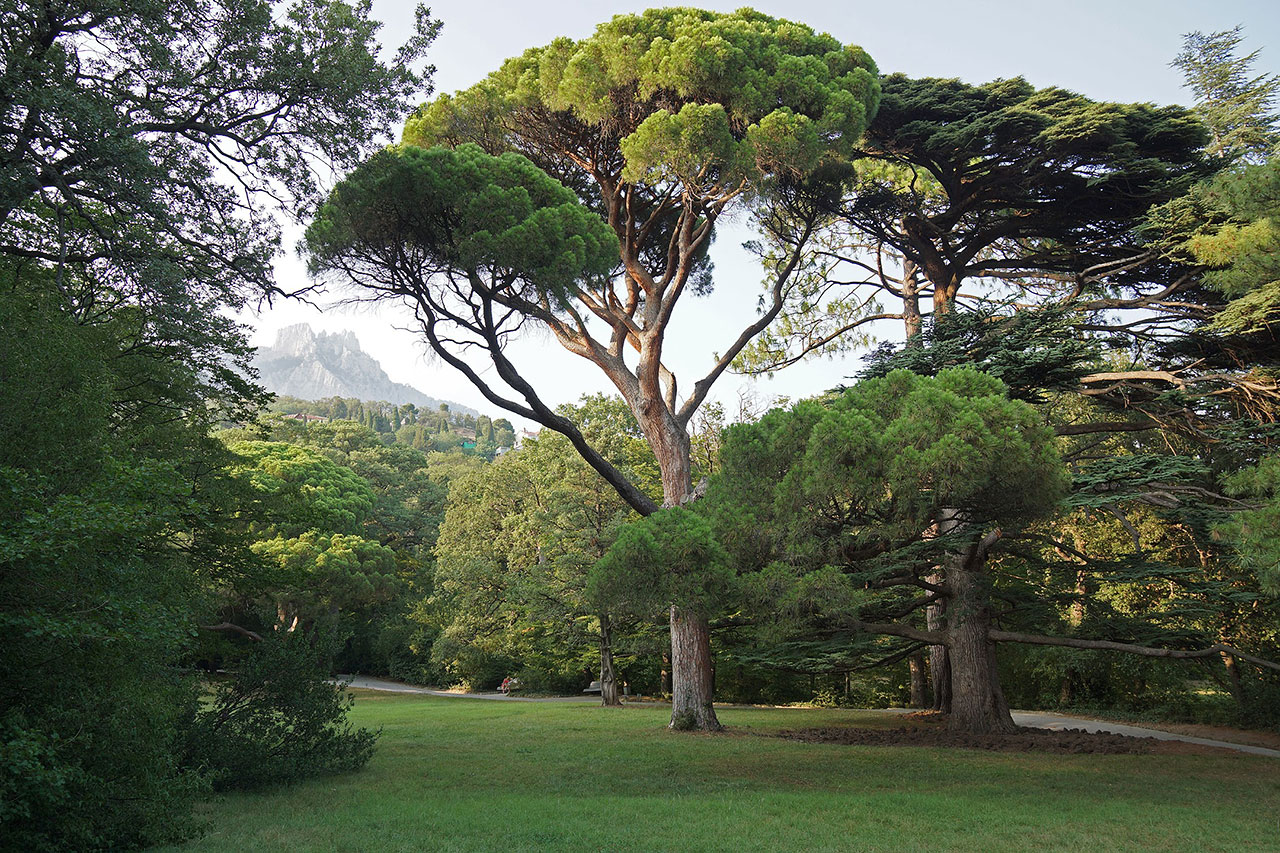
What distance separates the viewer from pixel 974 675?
42.0ft

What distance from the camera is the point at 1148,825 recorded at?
272 inches

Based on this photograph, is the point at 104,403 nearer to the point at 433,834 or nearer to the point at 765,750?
the point at 433,834

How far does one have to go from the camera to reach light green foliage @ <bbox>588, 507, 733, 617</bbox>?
316 inches

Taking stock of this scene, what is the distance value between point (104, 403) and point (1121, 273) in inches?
572

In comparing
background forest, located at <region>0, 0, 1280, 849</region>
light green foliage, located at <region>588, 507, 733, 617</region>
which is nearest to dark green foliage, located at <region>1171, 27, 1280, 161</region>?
background forest, located at <region>0, 0, 1280, 849</region>

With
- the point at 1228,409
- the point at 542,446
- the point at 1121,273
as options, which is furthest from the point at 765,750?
the point at 542,446

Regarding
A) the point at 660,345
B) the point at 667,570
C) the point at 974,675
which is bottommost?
the point at 974,675

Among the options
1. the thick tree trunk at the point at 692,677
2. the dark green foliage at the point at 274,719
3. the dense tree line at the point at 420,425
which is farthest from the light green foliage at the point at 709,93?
the dense tree line at the point at 420,425

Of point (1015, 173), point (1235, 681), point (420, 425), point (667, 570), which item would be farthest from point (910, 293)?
point (420, 425)

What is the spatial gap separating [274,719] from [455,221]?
645 cm

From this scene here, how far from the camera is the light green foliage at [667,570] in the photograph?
8039 millimetres

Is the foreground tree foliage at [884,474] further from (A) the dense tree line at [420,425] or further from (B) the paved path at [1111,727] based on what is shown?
(A) the dense tree line at [420,425]

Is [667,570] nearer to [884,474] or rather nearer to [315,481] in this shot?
[884,474]

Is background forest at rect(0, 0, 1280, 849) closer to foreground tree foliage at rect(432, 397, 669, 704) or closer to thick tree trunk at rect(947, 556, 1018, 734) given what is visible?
thick tree trunk at rect(947, 556, 1018, 734)
